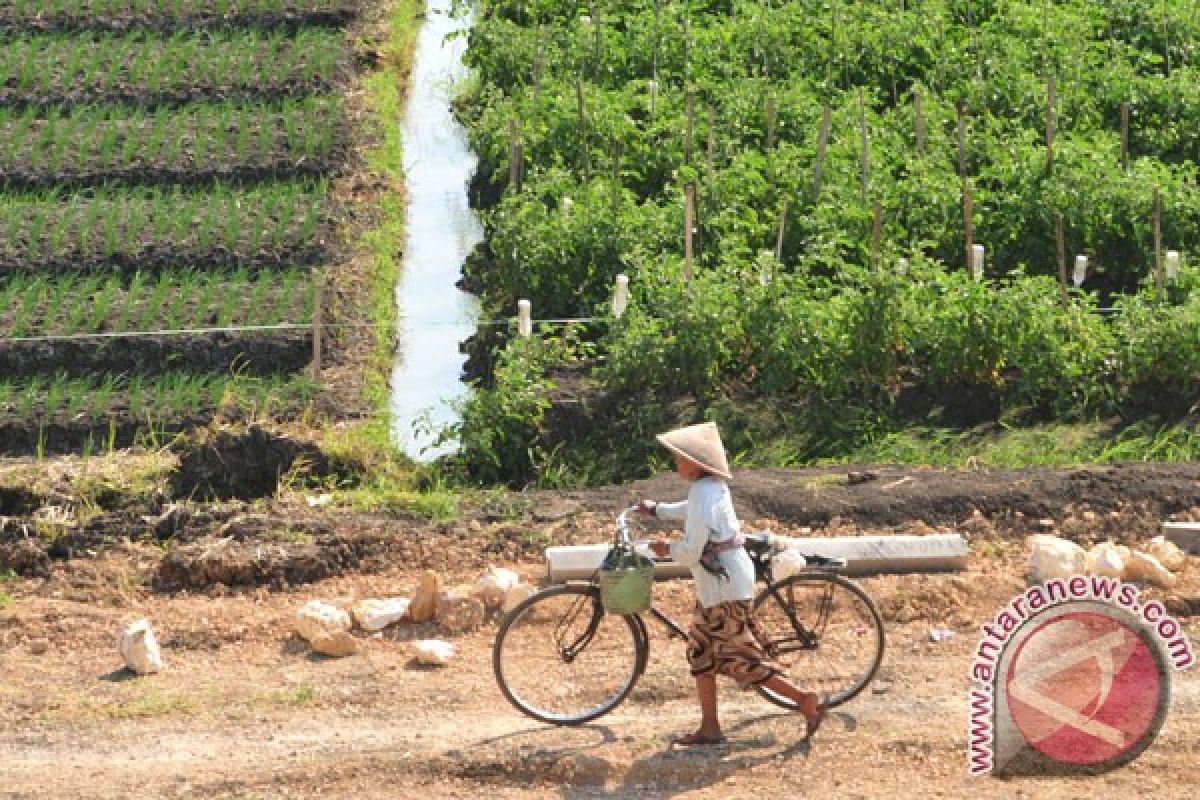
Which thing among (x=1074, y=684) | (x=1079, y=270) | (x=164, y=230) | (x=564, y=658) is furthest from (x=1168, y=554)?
(x=164, y=230)

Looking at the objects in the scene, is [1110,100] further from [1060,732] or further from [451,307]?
[1060,732]

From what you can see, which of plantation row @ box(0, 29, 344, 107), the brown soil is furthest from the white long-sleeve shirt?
plantation row @ box(0, 29, 344, 107)

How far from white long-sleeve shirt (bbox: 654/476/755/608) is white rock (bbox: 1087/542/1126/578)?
2219 millimetres

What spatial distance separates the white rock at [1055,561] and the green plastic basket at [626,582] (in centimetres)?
230

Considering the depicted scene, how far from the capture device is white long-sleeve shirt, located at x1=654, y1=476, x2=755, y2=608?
815cm

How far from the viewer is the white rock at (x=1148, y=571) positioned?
974 cm

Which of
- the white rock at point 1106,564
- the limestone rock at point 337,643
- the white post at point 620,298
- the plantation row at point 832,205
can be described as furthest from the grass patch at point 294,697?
the white post at point 620,298

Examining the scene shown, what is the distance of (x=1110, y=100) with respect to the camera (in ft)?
50.6

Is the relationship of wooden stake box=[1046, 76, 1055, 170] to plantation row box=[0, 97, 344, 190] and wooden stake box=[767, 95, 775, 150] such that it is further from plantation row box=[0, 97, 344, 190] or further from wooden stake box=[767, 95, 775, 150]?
plantation row box=[0, 97, 344, 190]

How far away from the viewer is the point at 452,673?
9.24m

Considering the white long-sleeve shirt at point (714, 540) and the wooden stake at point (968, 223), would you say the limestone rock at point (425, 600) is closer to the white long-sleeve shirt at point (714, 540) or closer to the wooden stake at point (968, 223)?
the white long-sleeve shirt at point (714, 540)

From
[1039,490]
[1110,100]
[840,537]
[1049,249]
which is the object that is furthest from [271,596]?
[1110,100]

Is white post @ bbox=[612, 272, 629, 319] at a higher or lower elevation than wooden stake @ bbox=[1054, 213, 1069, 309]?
lower

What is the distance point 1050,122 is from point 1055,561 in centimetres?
492
